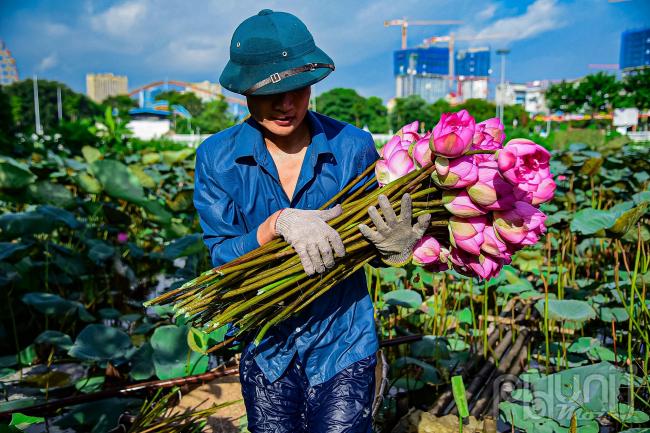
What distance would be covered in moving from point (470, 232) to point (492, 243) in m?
0.05

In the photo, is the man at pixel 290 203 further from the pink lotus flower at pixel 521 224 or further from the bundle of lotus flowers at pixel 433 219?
the pink lotus flower at pixel 521 224

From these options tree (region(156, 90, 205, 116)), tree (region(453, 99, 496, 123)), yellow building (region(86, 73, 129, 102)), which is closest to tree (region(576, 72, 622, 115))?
tree (region(453, 99, 496, 123))

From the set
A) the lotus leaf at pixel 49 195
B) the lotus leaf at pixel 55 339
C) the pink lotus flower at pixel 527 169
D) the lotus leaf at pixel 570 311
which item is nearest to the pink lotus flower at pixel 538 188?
the pink lotus flower at pixel 527 169

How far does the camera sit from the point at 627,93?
3166 centimetres

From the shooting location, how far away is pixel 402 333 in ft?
8.17

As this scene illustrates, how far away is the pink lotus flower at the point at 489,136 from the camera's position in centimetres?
107

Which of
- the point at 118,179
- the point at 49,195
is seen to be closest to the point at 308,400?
the point at 118,179

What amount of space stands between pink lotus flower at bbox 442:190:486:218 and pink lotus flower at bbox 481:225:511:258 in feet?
0.15

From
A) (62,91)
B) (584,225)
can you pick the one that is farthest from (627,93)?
(62,91)

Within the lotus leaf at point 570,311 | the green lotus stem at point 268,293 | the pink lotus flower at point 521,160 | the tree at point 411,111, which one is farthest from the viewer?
the tree at point 411,111

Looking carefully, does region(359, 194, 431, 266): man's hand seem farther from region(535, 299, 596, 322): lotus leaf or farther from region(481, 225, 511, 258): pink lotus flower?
region(535, 299, 596, 322): lotus leaf

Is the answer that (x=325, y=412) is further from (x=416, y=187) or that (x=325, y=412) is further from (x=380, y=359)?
(x=416, y=187)

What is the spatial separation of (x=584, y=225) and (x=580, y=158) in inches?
104

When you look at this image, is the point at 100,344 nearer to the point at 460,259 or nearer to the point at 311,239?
the point at 311,239
